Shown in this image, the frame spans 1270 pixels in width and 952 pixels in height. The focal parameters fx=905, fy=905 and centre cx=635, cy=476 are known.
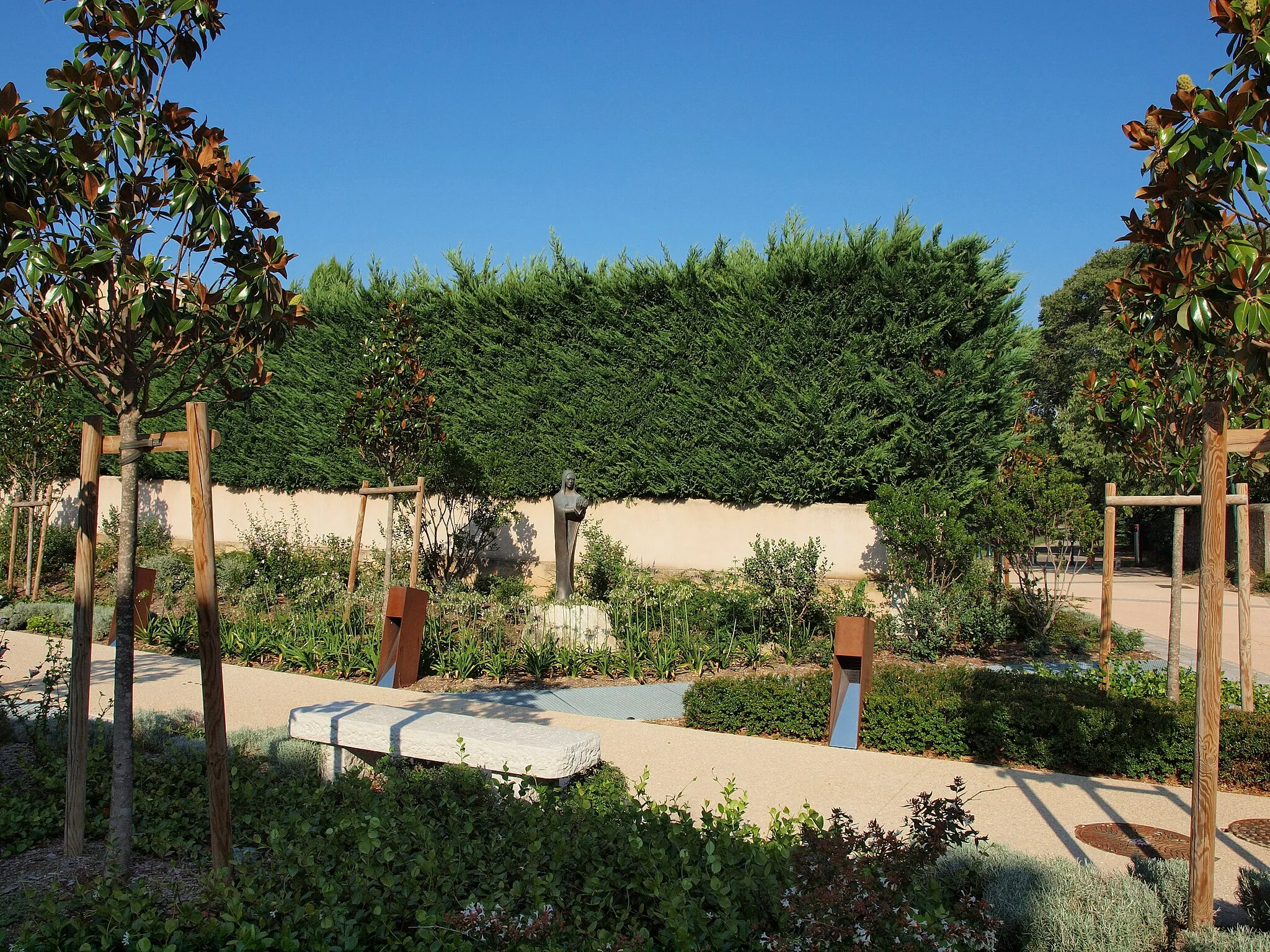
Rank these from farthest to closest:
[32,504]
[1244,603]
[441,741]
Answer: [32,504], [1244,603], [441,741]

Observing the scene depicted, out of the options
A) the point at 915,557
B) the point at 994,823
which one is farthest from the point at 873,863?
the point at 915,557

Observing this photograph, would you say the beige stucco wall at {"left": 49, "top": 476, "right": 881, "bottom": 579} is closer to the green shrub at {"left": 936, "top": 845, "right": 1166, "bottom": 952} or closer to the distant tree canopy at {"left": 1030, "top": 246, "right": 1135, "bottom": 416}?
the green shrub at {"left": 936, "top": 845, "right": 1166, "bottom": 952}

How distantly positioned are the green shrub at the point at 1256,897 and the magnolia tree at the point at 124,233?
3.92m

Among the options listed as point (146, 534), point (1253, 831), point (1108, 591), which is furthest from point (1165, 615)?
point (146, 534)

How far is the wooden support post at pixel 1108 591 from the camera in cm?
624

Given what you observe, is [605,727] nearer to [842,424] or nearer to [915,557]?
[915,557]

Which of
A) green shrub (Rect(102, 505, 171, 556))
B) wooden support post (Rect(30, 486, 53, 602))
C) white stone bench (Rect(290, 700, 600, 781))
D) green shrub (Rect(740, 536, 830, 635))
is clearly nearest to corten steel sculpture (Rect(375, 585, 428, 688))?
white stone bench (Rect(290, 700, 600, 781))

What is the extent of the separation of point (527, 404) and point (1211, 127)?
10.7m

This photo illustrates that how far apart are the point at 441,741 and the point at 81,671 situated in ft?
5.36

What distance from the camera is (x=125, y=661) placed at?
3.46m

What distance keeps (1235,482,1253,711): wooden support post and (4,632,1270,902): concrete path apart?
122 cm

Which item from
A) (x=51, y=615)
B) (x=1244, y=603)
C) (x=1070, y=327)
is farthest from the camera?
(x=1070, y=327)

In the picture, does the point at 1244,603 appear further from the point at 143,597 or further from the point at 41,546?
the point at 41,546

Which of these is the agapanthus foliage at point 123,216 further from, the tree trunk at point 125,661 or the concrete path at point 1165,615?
the concrete path at point 1165,615
